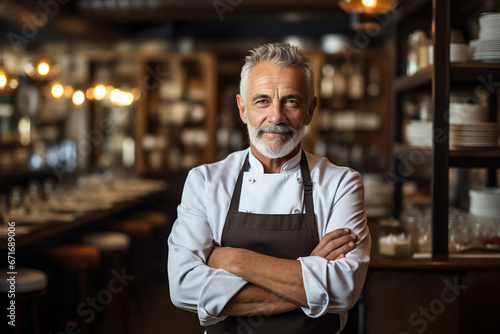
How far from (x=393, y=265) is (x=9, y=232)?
227 cm

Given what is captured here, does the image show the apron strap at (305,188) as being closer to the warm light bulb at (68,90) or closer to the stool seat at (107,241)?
the stool seat at (107,241)

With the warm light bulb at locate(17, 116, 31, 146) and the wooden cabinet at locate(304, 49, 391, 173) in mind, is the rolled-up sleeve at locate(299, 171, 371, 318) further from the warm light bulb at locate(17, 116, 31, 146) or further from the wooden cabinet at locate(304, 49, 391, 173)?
the warm light bulb at locate(17, 116, 31, 146)

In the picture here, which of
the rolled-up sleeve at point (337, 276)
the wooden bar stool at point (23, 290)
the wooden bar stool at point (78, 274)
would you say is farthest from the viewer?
the wooden bar stool at point (78, 274)

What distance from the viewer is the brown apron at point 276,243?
1864 millimetres

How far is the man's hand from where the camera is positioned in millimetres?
1847

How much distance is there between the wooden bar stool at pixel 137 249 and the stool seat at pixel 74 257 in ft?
3.97

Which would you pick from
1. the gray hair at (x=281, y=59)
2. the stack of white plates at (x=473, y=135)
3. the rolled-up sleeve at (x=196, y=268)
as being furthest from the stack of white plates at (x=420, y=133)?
the rolled-up sleeve at (x=196, y=268)

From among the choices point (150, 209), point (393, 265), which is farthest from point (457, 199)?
point (150, 209)

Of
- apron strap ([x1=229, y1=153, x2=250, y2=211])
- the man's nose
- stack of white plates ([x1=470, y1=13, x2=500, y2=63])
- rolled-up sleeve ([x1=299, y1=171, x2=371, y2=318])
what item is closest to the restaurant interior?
stack of white plates ([x1=470, y1=13, x2=500, y2=63])

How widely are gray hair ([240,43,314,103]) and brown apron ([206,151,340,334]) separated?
407 millimetres

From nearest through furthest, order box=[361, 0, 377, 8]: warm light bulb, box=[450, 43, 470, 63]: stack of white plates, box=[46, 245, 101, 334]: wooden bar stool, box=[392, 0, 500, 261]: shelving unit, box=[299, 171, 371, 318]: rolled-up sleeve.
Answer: box=[299, 171, 371, 318]: rolled-up sleeve → box=[392, 0, 500, 261]: shelving unit → box=[450, 43, 470, 63]: stack of white plates → box=[361, 0, 377, 8]: warm light bulb → box=[46, 245, 101, 334]: wooden bar stool

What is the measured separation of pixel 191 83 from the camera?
25.6ft

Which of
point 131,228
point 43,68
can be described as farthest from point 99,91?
point 131,228

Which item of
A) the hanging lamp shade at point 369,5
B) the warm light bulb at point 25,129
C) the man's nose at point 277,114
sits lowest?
the man's nose at point 277,114
